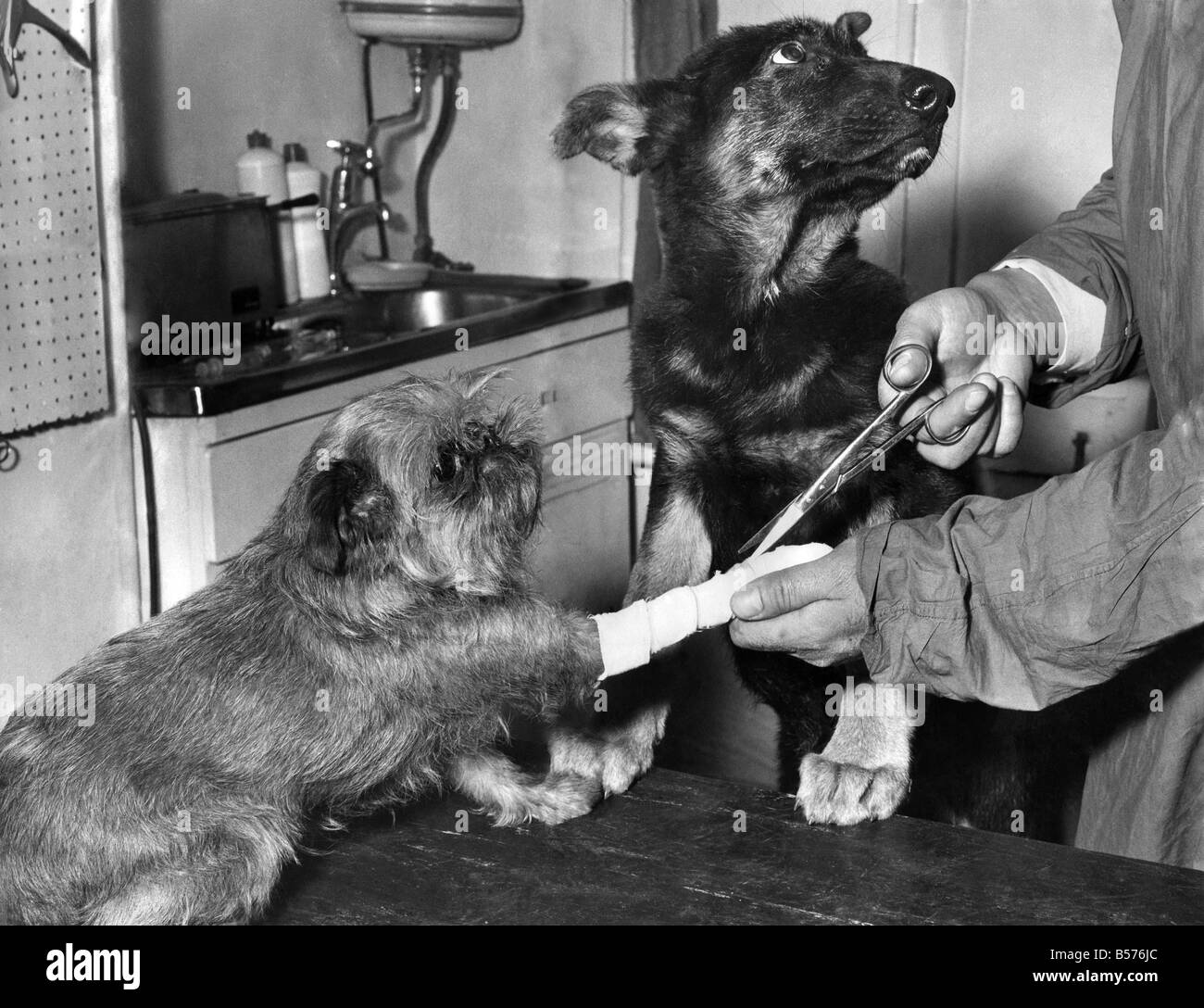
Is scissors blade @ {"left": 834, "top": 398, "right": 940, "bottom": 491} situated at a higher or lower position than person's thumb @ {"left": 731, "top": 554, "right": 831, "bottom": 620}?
higher

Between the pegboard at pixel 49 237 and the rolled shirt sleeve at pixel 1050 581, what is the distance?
1918 millimetres

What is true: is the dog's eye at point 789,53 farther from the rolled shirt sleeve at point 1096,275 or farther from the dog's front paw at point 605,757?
the dog's front paw at point 605,757

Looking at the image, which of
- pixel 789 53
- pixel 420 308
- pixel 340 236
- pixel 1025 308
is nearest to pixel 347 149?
pixel 340 236

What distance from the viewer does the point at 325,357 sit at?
312 centimetres

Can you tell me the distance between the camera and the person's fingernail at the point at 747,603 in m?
1.47

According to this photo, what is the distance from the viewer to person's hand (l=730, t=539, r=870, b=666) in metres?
1.43

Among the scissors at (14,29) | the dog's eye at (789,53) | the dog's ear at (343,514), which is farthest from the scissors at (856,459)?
the scissors at (14,29)

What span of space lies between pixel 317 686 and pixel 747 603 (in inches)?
19.2

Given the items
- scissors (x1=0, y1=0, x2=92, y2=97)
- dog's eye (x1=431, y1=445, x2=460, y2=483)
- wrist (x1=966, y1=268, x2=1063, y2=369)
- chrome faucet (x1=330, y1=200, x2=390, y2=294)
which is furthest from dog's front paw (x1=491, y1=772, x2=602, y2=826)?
chrome faucet (x1=330, y1=200, x2=390, y2=294)

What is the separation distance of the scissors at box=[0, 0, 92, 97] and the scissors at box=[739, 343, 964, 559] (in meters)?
1.81

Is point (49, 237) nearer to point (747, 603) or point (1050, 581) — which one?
A: point (747, 603)

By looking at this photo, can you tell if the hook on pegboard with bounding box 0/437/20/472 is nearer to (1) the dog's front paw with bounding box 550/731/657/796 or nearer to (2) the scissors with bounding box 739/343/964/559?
(1) the dog's front paw with bounding box 550/731/657/796

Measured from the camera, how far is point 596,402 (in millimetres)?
4082

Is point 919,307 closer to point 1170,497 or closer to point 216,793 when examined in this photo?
point 1170,497
